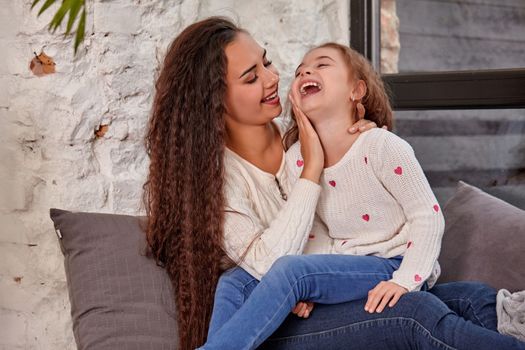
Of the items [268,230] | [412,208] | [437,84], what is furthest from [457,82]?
[268,230]

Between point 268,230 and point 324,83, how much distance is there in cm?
40

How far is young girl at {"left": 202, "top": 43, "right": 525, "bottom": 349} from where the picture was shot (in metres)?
1.78

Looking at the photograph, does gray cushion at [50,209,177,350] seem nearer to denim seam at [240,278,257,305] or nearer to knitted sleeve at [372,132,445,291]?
denim seam at [240,278,257,305]

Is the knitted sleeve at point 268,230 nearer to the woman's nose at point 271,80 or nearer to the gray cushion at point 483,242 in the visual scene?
the woman's nose at point 271,80

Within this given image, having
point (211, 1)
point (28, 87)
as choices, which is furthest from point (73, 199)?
point (211, 1)

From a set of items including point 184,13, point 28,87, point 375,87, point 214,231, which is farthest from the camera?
point 184,13

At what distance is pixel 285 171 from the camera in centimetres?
220

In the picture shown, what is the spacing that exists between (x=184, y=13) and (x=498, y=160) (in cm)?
111

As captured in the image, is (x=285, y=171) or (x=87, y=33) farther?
(x=87, y=33)

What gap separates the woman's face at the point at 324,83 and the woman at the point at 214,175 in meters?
0.08

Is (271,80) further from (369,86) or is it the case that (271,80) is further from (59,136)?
(59,136)

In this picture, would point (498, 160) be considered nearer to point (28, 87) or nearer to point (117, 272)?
point (117, 272)

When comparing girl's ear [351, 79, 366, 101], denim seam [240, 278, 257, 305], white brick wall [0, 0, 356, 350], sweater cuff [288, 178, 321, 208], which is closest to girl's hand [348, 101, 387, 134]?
girl's ear [351, 79, 366, 101]

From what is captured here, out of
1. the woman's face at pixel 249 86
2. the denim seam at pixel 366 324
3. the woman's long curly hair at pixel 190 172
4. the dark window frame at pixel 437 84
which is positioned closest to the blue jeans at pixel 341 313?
the denim seam at pixel 366 324
